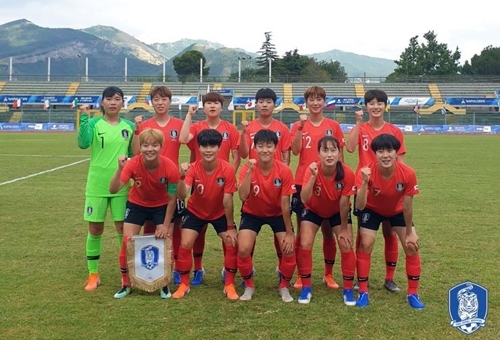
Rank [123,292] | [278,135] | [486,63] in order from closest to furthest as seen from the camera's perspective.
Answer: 1. [123,292]
2. [278,135]
3. [486,63]

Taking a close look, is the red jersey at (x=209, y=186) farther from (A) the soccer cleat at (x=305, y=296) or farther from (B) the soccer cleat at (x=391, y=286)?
(B) the soccer cleat at (x=391, y=286)

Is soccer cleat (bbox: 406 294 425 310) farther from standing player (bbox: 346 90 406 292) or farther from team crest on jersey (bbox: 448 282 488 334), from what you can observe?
team crest on jersey (bbox: 448 282 488 334)

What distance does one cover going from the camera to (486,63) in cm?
6925

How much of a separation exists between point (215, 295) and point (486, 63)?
73.8m

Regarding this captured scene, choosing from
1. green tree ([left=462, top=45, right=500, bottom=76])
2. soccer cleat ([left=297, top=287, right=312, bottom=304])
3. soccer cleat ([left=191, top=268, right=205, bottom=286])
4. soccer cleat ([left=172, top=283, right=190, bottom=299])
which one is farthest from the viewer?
green tree ([left=462, top=45, right=500, bottom=76])

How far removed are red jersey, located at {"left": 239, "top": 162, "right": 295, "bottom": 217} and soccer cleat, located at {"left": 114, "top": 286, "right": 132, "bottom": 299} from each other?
1.34m

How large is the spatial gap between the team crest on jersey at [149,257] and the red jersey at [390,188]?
192 cm

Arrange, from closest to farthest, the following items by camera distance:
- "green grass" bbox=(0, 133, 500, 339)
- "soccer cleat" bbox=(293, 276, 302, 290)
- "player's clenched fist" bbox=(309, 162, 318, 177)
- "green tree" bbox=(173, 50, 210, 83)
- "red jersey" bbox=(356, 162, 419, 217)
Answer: "green grass" bbox=(0, 133, 500, 339) < "player's clenched fist" bbox=(309, 162, 318, 177) < "red jersey" bbox=(356, 162, 419, 217) < "soccer cleat" bbox=(293, 276, 302, 290) < "green tree" bbox=(173, 50, 210, 83)

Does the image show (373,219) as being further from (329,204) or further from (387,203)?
(329,204)

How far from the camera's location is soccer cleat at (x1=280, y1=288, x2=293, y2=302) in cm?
452

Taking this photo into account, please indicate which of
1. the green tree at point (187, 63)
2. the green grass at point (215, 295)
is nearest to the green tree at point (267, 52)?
the green tree at point (187, 63)

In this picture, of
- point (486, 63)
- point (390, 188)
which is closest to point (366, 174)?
point (390, 188)

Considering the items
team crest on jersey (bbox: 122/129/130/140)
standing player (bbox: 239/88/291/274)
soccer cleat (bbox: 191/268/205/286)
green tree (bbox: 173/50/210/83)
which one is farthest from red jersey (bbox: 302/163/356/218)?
green tree (bbox: 173/50/210/83)

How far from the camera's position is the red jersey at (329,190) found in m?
4.54
